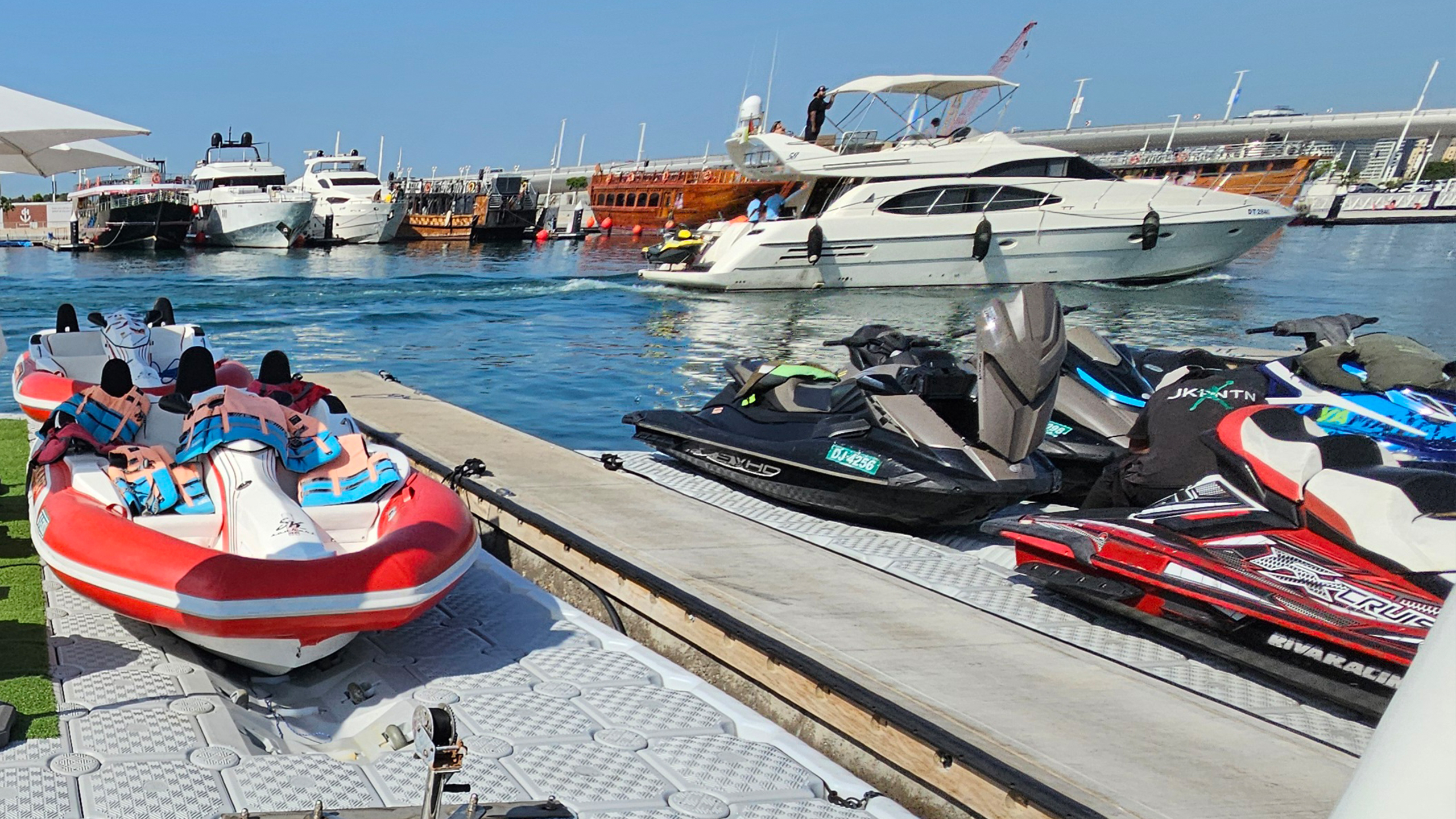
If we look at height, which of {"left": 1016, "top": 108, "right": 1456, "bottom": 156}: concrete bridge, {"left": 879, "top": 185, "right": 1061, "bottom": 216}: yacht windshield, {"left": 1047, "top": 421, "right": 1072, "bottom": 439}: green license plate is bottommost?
{"left": 1047, "top": 421, "right": 1072, "bottom": 439}: green license plate

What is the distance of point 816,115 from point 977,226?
5611 mm

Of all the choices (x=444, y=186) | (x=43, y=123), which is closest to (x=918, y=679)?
(x=43, y=123)

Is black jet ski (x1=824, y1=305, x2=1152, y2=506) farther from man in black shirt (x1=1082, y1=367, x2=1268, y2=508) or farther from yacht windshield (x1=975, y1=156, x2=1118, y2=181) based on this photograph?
yacht windshield (x1=975, y1=156, x2=1118, y2=181)

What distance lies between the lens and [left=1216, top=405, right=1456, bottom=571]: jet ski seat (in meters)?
4.09

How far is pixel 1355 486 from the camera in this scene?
14.2 ft

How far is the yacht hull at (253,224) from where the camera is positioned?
4056 centimetres

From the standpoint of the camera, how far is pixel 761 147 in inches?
1091

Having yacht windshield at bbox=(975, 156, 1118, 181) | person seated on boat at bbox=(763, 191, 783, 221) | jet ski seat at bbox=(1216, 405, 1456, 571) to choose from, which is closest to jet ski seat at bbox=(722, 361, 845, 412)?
jet ski seat at bbox=(1216, 405, 1456, 571)

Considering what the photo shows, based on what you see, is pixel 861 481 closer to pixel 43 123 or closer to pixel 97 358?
pixel 43 123

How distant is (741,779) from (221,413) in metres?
3.03

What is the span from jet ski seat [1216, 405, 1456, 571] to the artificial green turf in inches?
182

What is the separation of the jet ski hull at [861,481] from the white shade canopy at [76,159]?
4984 millimetres

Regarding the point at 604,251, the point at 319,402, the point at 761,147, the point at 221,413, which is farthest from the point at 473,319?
the point at 604,251

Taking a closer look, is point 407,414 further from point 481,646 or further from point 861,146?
point 861,146
